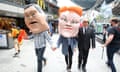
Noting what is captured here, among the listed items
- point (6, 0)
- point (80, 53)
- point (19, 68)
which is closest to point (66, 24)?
point (80, 53)

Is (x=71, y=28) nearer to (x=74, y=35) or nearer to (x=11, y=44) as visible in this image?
(x=74, y=35)

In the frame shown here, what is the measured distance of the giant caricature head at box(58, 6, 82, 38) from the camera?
7.18 m

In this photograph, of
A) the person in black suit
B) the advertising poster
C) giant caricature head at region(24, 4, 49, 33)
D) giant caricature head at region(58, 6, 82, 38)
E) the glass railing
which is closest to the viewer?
giant caricature head at region(24, 4, 49, 33)

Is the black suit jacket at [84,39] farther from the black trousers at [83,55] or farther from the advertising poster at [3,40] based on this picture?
the advertising poster at [3,40]

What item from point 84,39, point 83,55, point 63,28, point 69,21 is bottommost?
point 83,55

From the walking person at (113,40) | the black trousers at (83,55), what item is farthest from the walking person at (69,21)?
the walking person at (113,40)

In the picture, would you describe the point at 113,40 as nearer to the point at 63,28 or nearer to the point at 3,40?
the point at 63,28

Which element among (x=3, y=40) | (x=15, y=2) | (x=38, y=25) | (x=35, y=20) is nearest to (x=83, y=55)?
(x=38, y=25)

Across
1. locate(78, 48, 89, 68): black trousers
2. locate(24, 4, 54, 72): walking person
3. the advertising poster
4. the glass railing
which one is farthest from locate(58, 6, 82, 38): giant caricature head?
the glass railing

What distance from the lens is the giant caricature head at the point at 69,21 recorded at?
718 centimetres

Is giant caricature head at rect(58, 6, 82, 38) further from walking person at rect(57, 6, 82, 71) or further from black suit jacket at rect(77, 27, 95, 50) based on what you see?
black suit jacket at rect(77, 27, 95, 50)

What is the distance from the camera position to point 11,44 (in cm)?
1571

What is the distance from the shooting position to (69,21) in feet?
23.7

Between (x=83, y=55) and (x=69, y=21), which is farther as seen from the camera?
(x=83, y=55)
